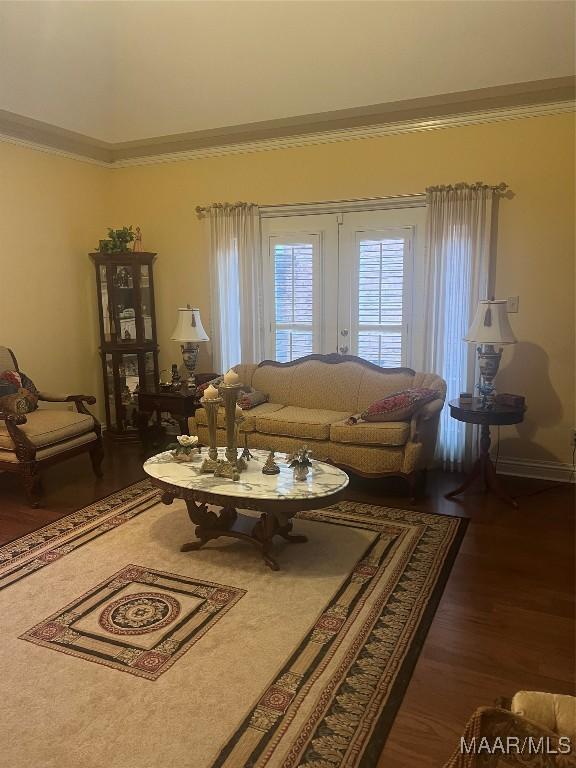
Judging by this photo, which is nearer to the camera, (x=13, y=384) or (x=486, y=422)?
(x=486, y=422)

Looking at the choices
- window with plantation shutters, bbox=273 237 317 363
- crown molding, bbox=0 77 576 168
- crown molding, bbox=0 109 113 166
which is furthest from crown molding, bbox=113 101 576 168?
window with plantation shutters, bbox=273 237 317 363

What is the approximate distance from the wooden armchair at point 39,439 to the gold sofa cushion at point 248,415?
2.95 feet

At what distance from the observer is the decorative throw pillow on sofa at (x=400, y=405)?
438cm

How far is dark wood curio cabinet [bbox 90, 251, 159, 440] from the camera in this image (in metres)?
6.07

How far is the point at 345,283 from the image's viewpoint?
5.47m

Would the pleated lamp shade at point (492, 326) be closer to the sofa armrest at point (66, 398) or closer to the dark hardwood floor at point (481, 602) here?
the dark hardwood floor at point (481, 602)

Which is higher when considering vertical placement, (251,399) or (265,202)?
(265,202)

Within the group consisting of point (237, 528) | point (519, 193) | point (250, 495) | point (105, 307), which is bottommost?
point (237, 528)

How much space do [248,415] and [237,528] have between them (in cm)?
144

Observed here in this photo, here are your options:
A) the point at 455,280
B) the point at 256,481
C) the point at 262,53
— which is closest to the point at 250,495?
the point at 256,481

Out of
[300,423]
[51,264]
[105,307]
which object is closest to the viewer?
[300,423]

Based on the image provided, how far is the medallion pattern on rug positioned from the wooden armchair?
1512 millimetres

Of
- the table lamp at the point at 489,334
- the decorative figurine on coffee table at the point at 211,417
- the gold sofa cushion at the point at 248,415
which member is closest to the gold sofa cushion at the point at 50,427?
the gold sofa cushion at the point at 248,415

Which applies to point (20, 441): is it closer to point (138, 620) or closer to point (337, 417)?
point (138, 620)
